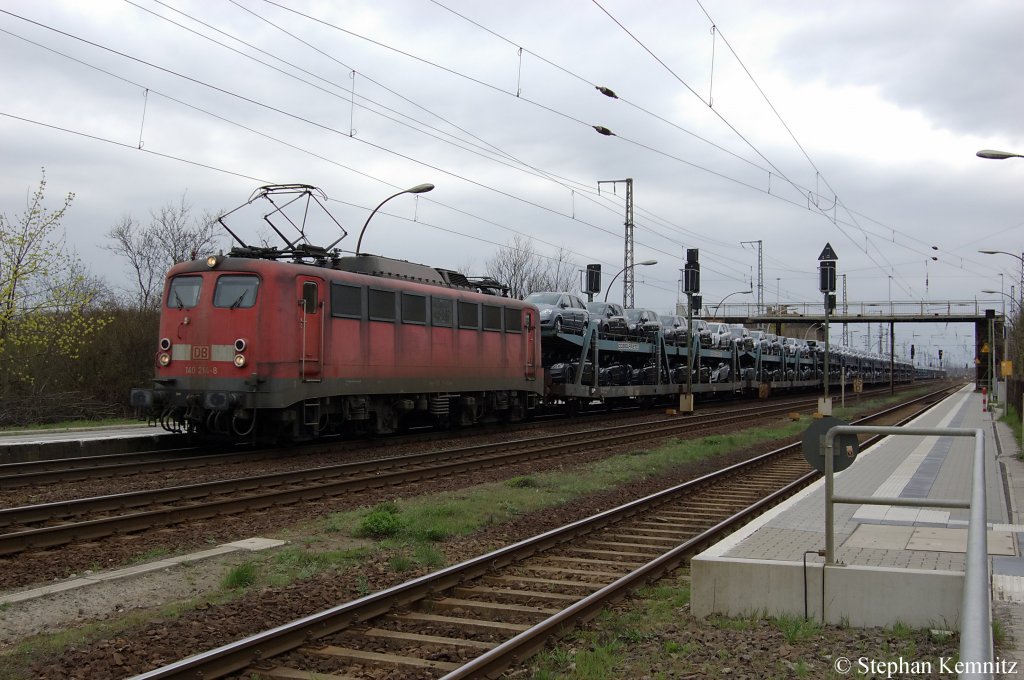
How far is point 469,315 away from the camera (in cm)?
2219

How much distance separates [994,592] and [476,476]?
9.39m

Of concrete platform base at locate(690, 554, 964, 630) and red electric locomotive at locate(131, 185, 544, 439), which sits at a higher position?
red electric locomotive at locate(131, 185, 544, 439)

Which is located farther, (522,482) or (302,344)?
(302,344)

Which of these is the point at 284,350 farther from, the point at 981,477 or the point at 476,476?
the point at 981,477

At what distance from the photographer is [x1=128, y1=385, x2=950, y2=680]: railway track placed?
5.79m

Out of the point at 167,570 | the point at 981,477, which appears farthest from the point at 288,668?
the point at 981,477

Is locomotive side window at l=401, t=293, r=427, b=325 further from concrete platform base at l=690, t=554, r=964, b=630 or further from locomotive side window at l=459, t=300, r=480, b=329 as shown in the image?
concrete platform base at l=690, t=554, r=964, b=630

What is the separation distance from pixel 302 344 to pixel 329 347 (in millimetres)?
838

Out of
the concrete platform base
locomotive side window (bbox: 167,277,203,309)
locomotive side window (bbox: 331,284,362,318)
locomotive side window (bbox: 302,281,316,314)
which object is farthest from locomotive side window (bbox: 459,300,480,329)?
the concrete platform base

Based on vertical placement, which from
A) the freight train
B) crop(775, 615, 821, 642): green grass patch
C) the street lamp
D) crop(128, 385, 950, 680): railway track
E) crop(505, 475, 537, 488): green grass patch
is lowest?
crop(128, 385, 950, 680): railway track

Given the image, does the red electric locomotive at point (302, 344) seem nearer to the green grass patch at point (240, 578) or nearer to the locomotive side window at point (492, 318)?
the locomotive side window at point (492, 318)

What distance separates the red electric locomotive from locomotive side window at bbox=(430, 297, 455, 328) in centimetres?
4

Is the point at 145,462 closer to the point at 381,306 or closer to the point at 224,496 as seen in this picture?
the point at 224,496

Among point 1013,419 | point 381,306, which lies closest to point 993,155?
point 1013,419
